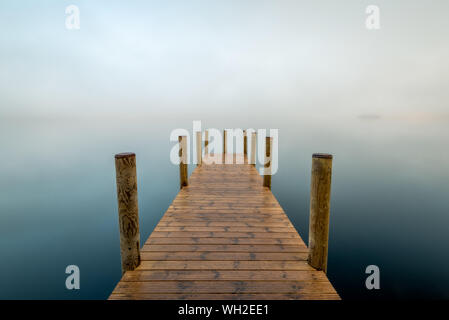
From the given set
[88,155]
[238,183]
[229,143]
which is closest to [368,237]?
[229,143]

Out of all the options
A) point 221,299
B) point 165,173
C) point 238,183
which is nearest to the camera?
point 221,299

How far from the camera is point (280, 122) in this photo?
98438 mm

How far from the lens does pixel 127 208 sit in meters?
2.29

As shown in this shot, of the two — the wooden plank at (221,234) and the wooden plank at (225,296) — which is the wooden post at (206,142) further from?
the wooden plank at (225,296)

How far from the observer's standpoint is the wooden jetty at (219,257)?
6.70 ft

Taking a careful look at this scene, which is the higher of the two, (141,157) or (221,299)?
(221,299)

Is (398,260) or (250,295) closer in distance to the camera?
(250,295)

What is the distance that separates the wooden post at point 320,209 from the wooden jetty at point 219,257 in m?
0.01

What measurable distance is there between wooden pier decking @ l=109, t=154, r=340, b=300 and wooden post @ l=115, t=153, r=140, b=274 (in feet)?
0.54

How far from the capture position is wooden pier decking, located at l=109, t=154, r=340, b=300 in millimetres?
2037

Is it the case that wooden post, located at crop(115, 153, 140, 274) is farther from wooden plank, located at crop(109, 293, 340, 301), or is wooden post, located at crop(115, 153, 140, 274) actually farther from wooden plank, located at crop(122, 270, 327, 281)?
wooden plank, located at crop(109, 293, 340, 301)

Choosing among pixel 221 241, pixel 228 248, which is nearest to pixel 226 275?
pixel 228 248
